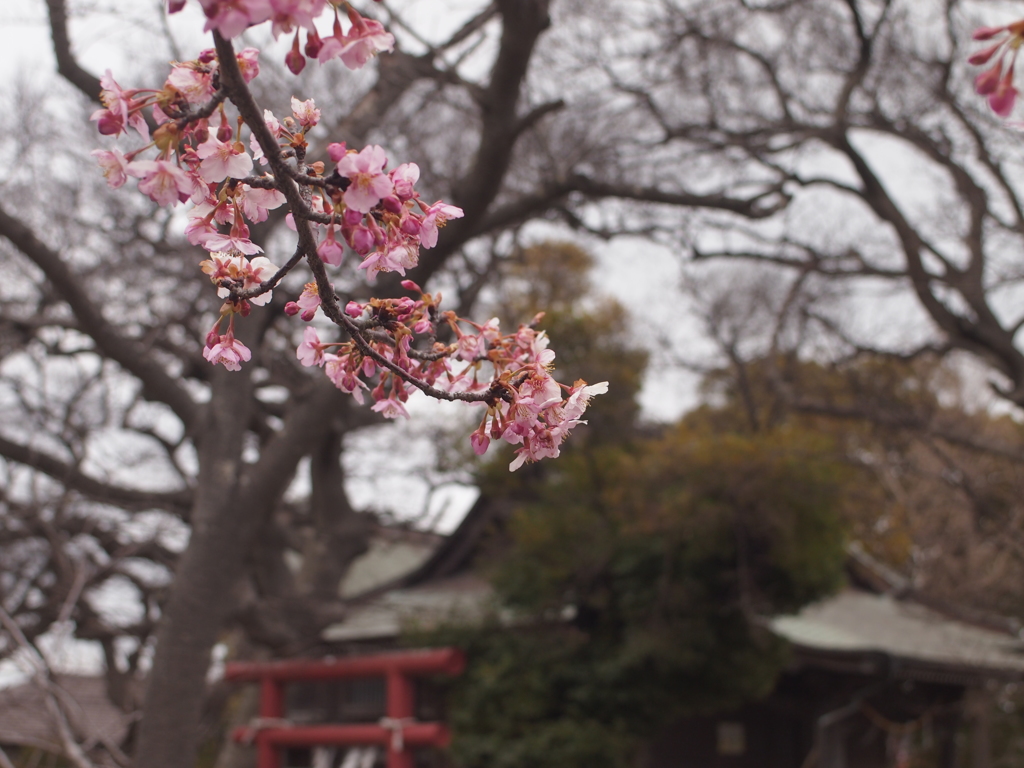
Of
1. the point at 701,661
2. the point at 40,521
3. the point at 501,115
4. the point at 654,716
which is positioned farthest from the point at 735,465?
the point at 40,521

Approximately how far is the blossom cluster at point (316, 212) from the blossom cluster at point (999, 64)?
0.57 metres

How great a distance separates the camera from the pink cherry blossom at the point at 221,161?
1.01 metres

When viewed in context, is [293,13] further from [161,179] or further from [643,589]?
[643,589]

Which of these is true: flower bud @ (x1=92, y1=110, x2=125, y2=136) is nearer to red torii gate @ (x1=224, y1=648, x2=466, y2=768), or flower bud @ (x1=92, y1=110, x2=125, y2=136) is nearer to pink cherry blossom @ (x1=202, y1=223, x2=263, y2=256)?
pink cherry blossom @ (x1=202, y1=223, x2=263, y2=256)

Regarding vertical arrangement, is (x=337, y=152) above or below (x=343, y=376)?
above

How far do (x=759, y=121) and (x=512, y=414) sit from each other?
6751 millimetres

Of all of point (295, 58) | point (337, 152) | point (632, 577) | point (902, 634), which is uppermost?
point (295, 58)

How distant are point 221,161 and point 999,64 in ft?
2.75

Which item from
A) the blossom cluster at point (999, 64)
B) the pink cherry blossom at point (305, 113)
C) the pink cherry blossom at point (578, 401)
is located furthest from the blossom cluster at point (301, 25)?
the blossom cluster at point (999, 64)

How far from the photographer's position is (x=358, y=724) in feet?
25.3

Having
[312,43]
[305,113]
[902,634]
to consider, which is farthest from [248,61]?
[902,634]

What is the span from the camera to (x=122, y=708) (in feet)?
24.1

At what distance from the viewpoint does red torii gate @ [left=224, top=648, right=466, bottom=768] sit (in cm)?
687

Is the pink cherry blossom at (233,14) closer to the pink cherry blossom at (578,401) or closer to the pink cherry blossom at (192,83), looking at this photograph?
the pink cherry blossom at (192,83)
